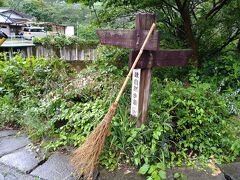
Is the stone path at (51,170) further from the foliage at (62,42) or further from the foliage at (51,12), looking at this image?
the foliage at (51,12)

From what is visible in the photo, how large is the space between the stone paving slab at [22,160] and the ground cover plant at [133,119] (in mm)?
195

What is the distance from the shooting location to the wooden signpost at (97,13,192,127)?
84.9 inches

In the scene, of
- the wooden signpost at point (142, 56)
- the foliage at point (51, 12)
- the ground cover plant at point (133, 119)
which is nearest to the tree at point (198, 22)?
the ground cover plant at point (133, 119)

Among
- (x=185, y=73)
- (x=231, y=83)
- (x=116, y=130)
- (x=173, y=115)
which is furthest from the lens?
(x=185, y=73)

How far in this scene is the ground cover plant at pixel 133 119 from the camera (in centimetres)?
225

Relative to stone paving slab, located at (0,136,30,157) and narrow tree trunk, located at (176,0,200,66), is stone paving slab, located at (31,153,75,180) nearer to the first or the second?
stone paving slab, located at (0,136,30,157)

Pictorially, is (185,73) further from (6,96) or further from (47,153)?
(6,96)

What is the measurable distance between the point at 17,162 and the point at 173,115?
1701 mm

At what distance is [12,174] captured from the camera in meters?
2.15

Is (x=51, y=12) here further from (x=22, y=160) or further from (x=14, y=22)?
(x=22, y=160)

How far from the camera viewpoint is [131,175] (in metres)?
2.06

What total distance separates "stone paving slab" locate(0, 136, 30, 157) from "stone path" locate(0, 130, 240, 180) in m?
0.02

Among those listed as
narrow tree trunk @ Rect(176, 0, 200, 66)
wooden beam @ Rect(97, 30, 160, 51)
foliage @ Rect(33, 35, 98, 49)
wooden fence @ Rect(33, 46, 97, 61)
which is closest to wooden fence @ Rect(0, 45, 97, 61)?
wooden fence @ Rect(33, 46, 97, 61)

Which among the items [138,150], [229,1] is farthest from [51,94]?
[229,1]
